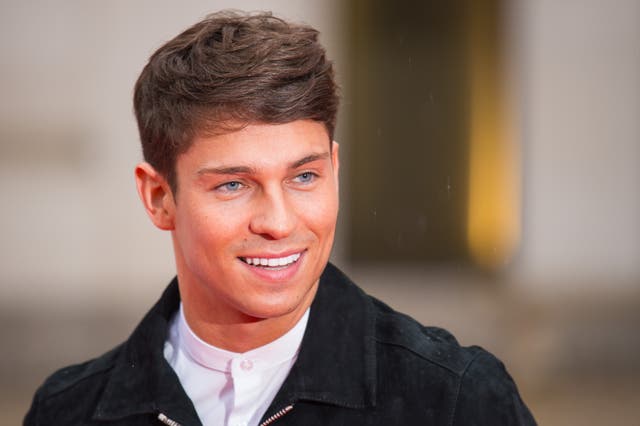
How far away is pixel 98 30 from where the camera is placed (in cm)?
891

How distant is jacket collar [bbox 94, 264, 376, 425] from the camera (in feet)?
10.8

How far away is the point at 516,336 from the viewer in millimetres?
8789

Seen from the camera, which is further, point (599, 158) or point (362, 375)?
point (599, 158)

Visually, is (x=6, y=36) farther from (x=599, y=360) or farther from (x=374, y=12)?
(x=599, y=360)

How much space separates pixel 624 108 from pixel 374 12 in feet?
7.16

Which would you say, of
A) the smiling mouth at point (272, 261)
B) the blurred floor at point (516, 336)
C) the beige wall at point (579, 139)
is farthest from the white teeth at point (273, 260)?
the beige wall at point (579, 139)

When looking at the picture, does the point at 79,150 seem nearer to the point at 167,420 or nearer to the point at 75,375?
the point at 75,375

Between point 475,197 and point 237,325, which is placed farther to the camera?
point 475,197

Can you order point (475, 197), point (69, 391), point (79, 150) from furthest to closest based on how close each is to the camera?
point (475, 197) < point (79, 150) < point (69, 391)

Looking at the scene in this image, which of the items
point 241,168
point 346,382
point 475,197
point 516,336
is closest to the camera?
point 241,168

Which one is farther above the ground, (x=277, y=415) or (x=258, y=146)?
(x=258, y=146)

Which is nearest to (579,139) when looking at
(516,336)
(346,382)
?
(516,336)

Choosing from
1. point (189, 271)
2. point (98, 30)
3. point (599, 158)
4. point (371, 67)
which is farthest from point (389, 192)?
point (189, 271)

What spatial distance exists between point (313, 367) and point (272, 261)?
1.22ft
